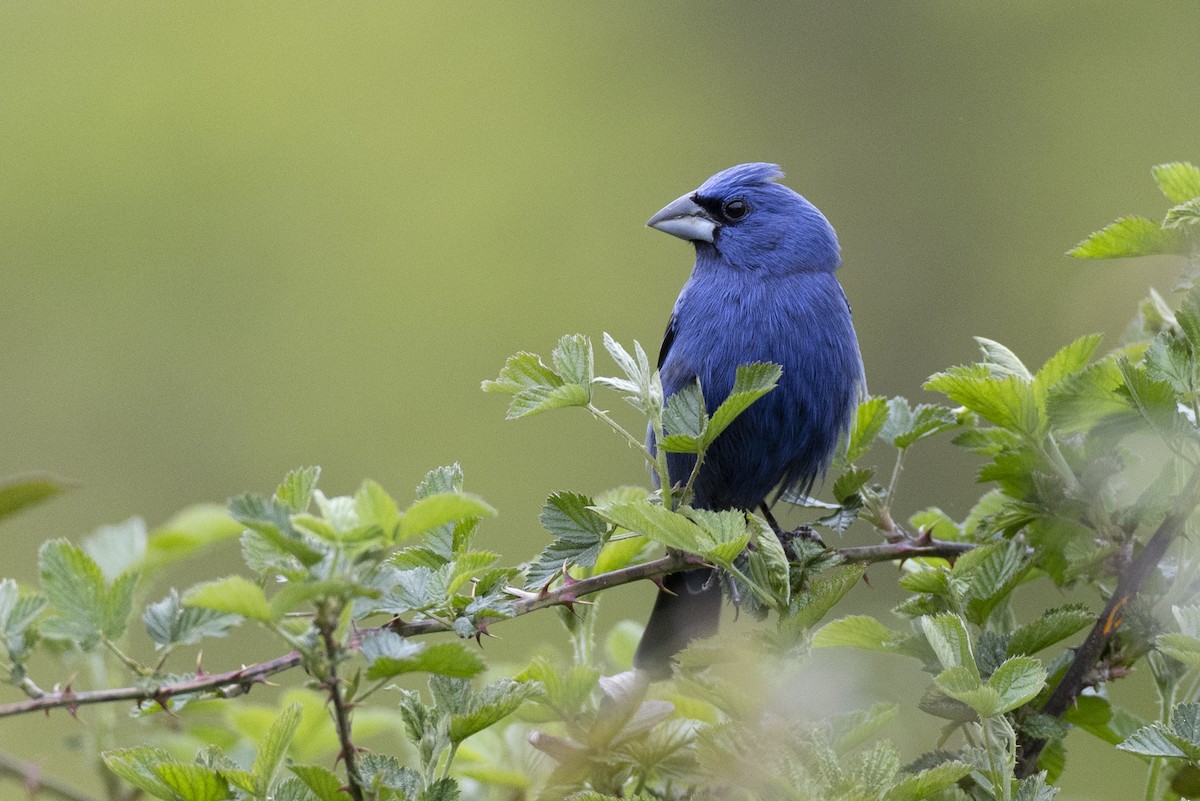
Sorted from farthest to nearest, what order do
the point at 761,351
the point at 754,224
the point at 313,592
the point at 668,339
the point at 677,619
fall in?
the point at 754,224, the point at 668,339, the point at 761,351, the point at 677,619, the point at 313,592

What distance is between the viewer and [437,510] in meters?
1.57

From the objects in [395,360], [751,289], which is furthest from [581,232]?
[751,289]

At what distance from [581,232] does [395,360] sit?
1.76 metres

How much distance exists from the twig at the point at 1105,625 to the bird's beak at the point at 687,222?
8.28ft

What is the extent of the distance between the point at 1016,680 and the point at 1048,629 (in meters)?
0.27

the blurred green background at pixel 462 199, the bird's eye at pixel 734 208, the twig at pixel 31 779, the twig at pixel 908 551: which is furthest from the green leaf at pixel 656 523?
the blurred green background at pixel 462 199

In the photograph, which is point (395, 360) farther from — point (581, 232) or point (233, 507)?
point (233, 507)

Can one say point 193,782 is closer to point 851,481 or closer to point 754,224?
point 851,481

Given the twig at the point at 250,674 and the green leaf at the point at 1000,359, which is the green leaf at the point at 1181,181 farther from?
the twig at the point at 250,674

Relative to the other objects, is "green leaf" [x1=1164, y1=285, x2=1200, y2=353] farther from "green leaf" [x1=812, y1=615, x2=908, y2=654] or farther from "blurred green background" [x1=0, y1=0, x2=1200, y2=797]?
"blurred green background" [x1=0, y1=0, x2=1200, y2=797]

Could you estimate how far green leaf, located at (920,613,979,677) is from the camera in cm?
178

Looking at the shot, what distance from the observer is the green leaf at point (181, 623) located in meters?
1.84

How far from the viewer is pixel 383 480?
8883mm

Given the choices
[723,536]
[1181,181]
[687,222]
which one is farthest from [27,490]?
[687,222]
